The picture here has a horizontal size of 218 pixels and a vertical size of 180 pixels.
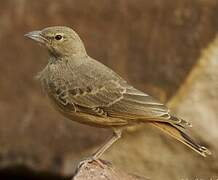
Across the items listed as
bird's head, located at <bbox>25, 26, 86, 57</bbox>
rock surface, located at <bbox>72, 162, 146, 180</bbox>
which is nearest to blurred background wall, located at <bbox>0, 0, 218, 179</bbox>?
bird's head, located at <bbox>25, 26, 86, 57</bbox>

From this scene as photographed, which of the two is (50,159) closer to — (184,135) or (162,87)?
(162,87)

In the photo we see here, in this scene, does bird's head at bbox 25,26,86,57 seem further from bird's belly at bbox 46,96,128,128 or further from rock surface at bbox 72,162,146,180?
rock surface at bbox 72,162,146,180

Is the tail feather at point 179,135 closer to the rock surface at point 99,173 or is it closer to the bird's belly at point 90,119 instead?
the bird's belly at point 90,119

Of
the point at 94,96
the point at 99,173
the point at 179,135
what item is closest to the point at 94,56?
the point at 94,96

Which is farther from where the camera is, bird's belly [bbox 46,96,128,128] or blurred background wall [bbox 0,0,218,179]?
blurred background wall [bbox 0,0,218,179]

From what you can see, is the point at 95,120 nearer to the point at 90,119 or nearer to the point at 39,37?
the point at 90,119
